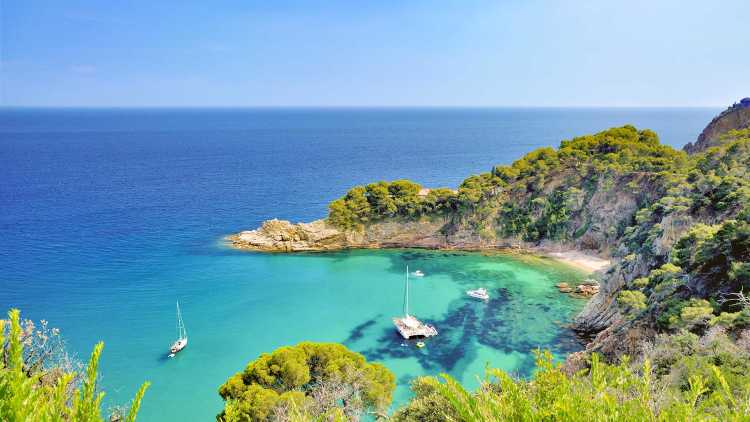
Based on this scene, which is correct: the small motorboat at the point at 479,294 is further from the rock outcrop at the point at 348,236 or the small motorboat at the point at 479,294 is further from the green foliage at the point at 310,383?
the green foliage at the point at 310,383

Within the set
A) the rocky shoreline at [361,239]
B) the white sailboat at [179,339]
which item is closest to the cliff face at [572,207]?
the rocky shoreline at [361,239]

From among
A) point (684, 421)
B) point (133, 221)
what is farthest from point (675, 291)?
Result: point (133, 221)

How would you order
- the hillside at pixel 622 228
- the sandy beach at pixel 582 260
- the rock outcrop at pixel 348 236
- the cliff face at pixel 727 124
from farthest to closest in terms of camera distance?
the cliff face at pixel 727 124, the rock outcrop at pixel 348 236, the sandy beach at pixel 582 260, the hillside at pixel 622 228

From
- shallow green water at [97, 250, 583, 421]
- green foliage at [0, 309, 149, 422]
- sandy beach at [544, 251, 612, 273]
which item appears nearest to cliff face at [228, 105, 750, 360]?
sandy beach at [544, 251, 612, 273]

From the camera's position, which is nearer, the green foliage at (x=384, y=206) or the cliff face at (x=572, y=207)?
the cliff face at (x=572, y=207)

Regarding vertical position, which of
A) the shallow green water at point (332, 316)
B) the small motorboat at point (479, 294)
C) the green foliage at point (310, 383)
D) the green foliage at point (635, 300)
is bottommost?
the shallow green water at point (332, 316)

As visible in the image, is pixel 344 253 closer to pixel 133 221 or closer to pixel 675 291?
pixel 133 221

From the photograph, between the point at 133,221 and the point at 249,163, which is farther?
the point at 249,163
